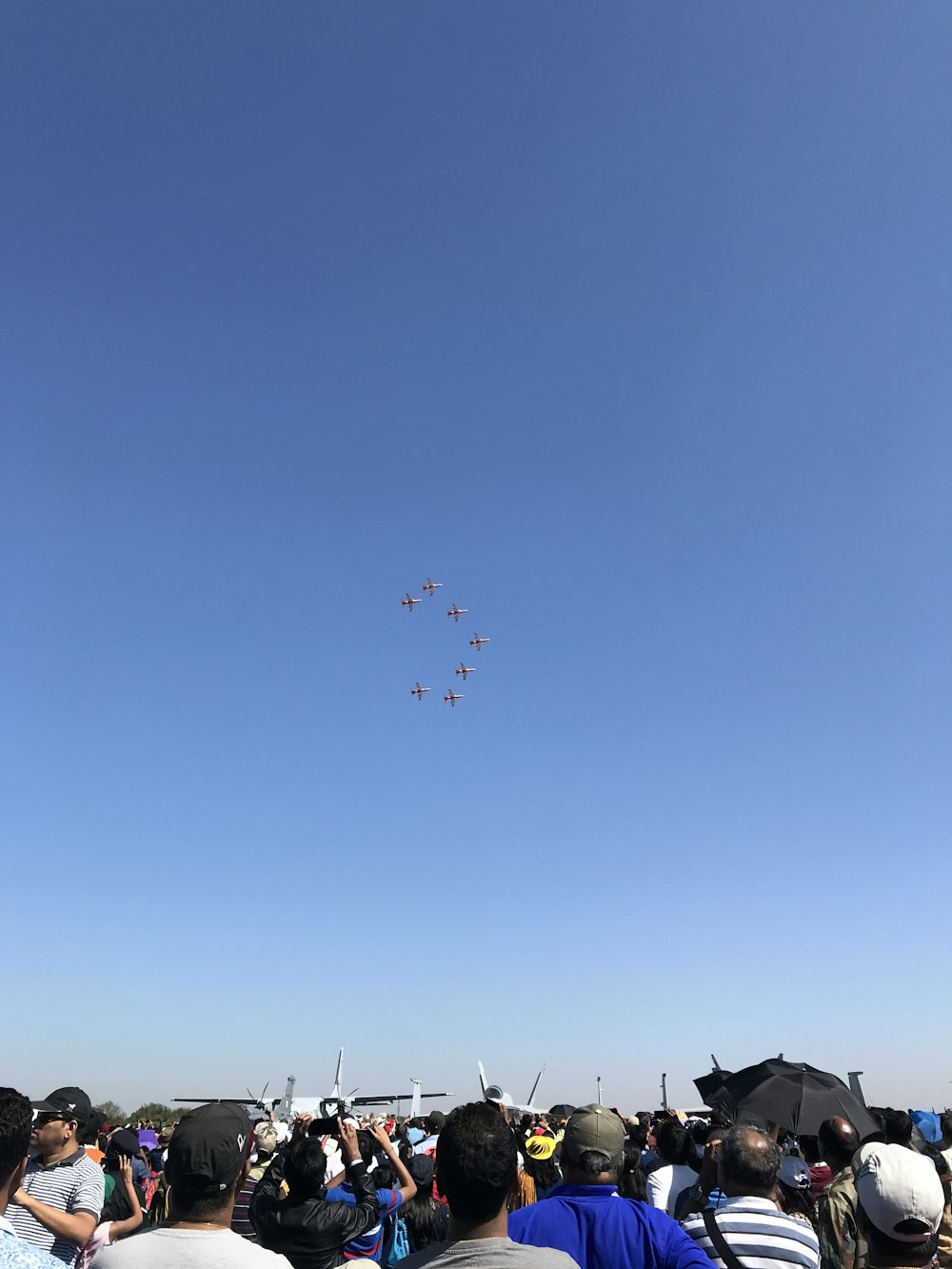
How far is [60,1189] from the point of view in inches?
241

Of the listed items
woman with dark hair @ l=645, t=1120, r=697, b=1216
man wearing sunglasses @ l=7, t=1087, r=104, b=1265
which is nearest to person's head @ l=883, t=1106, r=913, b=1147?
woman with dark hair @ l=645, t=1120, r=697, b=1216

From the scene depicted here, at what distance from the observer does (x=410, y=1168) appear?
26.2ft

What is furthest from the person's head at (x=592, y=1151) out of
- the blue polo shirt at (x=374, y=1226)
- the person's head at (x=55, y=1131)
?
the person's head at (x=55, y=1131)

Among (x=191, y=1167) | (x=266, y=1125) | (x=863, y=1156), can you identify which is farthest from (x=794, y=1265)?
(x=266, y=1125)

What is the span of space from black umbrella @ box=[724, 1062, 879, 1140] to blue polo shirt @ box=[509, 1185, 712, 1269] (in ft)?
24.2

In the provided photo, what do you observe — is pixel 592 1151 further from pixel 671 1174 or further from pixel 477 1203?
pixel 671 1174

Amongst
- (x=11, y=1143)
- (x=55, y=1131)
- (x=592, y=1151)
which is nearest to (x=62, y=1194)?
(x=55, y=1131)

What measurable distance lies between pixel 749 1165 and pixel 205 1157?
3.00 meters

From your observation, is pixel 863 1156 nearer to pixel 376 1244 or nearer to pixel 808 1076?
pixel 376 1244

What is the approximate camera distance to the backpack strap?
4297mm

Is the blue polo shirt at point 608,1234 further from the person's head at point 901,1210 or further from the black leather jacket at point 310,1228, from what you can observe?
the black leather jacket at point 310,1228

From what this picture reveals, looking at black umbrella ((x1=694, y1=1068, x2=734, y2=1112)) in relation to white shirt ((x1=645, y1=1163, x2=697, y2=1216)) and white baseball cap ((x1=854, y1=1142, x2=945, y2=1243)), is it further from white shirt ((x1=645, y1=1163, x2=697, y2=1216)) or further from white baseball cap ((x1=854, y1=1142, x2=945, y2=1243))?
white baseball cap ((x1=854, y1=1142, x2=945, y2=1243))

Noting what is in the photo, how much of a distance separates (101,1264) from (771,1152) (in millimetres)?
3499

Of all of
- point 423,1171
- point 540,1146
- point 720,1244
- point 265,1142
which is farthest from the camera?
point 265,1142
